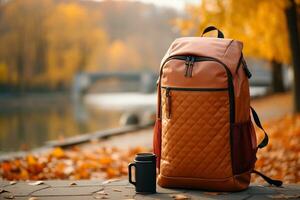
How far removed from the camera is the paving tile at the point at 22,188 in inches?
169

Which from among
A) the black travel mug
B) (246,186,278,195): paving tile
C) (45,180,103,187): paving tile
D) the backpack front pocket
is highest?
the backpack front pocket

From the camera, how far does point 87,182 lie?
4.73 meters

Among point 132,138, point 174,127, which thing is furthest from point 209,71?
point 132,138

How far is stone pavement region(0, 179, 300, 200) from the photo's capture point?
13.4 feet

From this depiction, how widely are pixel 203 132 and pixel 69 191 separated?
1.06 meters

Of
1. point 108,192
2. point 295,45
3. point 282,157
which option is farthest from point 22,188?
point 295,45

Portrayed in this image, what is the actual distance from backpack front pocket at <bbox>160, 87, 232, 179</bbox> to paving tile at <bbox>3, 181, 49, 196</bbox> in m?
1.08

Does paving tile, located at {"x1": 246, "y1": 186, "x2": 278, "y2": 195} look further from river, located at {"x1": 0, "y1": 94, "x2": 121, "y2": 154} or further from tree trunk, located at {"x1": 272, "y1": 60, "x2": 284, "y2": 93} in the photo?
tree trunk, located at {"x1": 272, "y1": 60, "x2": 284, "y2": 93}

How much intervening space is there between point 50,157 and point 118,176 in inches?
60.5

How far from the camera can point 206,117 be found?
13.8 feet

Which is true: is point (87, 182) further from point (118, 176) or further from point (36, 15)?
point (36, 15)

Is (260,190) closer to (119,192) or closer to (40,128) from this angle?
(119,192)

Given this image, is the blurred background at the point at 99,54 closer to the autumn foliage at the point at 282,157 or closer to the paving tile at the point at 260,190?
the autumn foliage at the point at 282,157

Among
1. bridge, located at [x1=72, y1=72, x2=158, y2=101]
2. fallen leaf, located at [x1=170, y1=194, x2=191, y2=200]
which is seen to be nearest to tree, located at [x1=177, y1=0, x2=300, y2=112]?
fallen leaf, located at [x1=170, y1=194, x2=191, y2=200]
